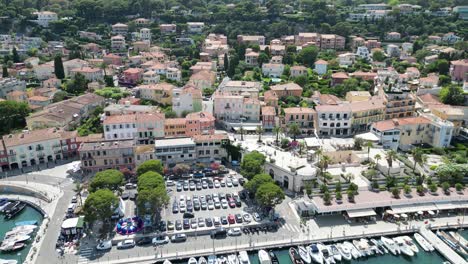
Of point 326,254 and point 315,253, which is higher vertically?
point 315,253

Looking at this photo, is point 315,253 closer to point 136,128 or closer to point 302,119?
point 302,119

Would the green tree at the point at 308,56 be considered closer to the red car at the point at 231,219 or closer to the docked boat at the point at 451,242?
the docked boat at the point at 451,242

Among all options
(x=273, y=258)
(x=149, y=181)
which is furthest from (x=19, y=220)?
(x=273, y=258)

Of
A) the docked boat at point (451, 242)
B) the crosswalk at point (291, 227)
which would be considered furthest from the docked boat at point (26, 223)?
the docked boat at point (451, 242)

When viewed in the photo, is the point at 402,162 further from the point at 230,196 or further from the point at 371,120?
the point at 230,196

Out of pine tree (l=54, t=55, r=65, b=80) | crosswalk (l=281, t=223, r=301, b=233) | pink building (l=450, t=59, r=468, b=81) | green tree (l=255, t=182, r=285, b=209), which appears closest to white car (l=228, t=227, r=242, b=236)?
green tree (l=255, t=182, r=285, b=209)
